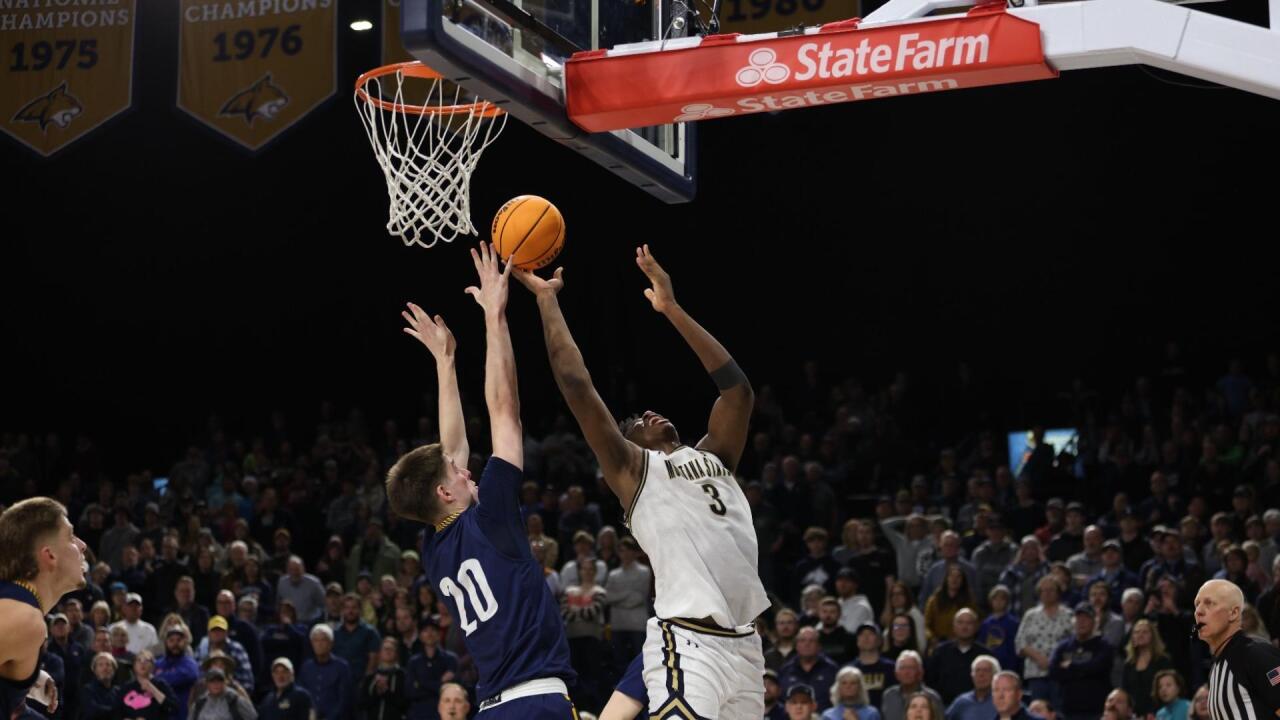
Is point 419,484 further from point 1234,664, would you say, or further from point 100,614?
point 100,614

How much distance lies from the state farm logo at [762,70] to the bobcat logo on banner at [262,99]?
7987mm

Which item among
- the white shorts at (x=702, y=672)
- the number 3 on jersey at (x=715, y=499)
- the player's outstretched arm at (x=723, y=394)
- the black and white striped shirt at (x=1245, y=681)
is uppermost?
the player's outstretched arm at (x=723, y=394)

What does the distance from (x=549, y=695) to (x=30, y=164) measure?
53.7 ft

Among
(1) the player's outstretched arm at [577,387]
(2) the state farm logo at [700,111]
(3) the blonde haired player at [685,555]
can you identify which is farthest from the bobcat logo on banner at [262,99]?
(1) the player's outstretched arm at [577,387]

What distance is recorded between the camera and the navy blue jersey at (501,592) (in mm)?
5047

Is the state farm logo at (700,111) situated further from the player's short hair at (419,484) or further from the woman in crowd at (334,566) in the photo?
the woman in crowd at (334,566)

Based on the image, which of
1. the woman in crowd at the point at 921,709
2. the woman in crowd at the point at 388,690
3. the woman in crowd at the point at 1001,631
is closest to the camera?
the woman in crowd at the point at 921,709

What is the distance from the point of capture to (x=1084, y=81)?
1773 centimetres

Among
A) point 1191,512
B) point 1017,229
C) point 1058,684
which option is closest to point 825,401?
point 1017,229

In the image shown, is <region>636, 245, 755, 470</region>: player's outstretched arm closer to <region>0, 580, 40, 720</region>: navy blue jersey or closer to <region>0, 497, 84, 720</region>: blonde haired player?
<region>0, 497, 84, 720</region>: blonde haired player

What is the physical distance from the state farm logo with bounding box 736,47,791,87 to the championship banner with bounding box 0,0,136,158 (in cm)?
851

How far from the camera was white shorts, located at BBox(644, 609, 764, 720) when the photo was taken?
17.8 ft

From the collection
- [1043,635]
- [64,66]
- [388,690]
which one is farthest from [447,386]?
[64,66]

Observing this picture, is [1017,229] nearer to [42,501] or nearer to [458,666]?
[458,666]
